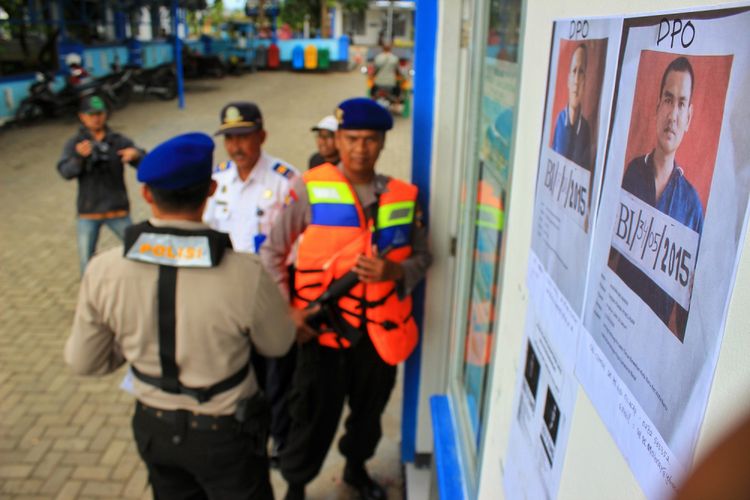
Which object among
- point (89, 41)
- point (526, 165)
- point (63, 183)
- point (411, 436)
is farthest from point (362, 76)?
point (526, 165)

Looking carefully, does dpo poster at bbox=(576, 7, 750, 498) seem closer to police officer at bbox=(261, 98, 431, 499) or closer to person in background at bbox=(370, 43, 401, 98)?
police officer at bbox=(261, 98, 431, 499)

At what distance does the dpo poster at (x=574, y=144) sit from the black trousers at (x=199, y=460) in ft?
4.80

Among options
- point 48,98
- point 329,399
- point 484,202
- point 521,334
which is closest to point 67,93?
point 48,98

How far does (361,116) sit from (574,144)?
1611 millimetres

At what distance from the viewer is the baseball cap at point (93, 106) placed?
433cm

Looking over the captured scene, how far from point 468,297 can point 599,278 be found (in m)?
1.66

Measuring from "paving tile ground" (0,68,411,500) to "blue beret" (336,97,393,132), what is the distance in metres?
1.84

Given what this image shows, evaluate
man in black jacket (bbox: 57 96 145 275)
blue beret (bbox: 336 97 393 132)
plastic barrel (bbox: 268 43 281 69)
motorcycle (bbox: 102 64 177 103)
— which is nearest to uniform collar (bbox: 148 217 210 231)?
blue beret (bbox: 336 97 393 132)

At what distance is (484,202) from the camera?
84.1 inches

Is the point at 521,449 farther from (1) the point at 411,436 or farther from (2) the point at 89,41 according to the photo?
(2) the point at 89,41

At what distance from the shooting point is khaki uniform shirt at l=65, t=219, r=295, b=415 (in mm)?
1975

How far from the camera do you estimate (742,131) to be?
528 millimetres

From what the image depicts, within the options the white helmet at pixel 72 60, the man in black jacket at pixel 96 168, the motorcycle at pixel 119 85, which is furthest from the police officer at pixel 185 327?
the white helmet at pixel 72 60

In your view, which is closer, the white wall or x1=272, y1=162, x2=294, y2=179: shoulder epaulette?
the white wall
